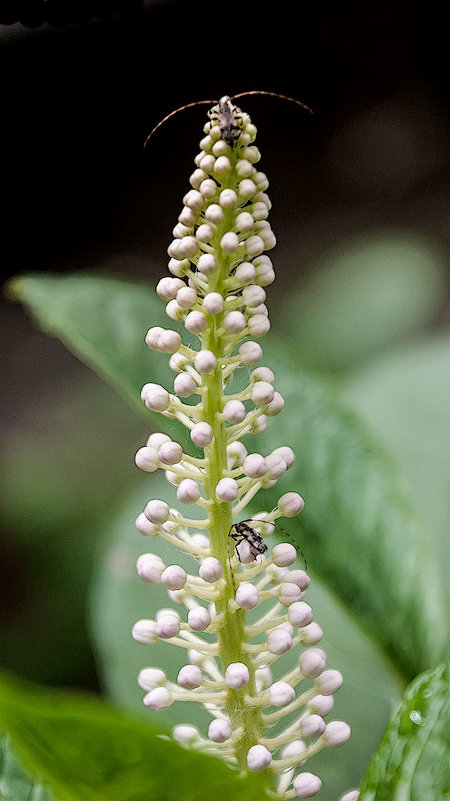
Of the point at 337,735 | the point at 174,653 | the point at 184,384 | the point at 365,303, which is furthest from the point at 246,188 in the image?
the point at 365,303

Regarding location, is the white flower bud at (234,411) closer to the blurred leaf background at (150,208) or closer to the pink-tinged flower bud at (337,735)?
the pink-tinged flower bud at (337,735)

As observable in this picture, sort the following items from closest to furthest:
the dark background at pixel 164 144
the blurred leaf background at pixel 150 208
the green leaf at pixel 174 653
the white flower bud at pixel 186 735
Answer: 1. the white flower bud at pixel 186 735
2. the green leaf at pixel 174 653
3. the blurred leaf background at pixel 150 208
4. the dark background at pixel 164 144

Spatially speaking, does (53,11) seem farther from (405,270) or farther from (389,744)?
(405,270)

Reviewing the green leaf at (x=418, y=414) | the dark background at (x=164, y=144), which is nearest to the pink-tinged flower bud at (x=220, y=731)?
the green leaf at (x=418, y=414)

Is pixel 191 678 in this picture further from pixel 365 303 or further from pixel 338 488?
pixel 365 303

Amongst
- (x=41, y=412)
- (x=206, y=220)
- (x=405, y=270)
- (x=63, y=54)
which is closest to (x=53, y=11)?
(x=206, y=220)

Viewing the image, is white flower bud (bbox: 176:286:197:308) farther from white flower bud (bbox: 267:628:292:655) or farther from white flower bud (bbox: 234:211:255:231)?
white flower bud (bbox: 267:628:292:655)

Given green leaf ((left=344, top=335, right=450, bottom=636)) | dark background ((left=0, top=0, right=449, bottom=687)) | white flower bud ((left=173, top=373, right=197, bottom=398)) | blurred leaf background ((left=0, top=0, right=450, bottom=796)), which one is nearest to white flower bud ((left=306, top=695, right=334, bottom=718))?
white flower bud ((left=173, top=373, right=197, bottom=398))
